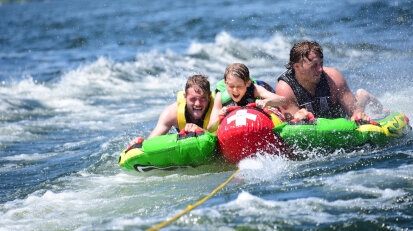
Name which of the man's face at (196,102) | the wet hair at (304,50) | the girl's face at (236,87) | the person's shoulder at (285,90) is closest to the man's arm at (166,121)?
the man's face at (196,102)

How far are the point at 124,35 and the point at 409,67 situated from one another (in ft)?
53.9

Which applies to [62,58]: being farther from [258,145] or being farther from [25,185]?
[258,145]

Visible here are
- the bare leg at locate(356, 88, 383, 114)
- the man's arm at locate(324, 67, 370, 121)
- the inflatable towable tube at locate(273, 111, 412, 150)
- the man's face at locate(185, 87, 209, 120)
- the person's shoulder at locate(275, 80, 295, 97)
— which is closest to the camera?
the inflatable towable tube at locate(273, 111, 412, 150)

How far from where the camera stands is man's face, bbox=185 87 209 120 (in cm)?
550

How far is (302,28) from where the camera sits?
54.0 ft

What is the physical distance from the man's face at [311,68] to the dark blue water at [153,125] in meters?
0.95

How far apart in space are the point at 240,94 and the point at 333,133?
105cm

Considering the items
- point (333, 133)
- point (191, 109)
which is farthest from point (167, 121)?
point (333, 133)

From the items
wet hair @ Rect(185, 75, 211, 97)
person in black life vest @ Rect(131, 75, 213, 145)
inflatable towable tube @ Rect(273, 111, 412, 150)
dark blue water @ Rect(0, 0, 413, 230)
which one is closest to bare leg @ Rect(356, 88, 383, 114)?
dark blue water @ Rect(0, 0, 413, 230)

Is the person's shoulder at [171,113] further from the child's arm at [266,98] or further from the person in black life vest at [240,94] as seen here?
the child's arm at [266,98]

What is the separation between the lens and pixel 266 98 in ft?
18.0

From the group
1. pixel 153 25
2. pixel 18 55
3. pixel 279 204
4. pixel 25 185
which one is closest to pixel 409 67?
pixel 279 204

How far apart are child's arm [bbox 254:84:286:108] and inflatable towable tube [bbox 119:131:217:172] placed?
61 centimetres

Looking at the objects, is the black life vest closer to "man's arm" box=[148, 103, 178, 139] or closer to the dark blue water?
the dark blue water
